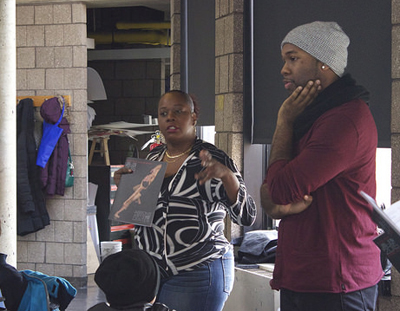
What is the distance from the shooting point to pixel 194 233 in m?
2.51

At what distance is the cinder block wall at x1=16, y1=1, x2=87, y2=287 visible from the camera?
21.4 feet

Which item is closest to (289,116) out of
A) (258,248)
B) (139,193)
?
(139,193)

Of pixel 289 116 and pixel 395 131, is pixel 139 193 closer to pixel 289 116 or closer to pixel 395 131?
pixel 289 116

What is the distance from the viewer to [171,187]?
255 cm

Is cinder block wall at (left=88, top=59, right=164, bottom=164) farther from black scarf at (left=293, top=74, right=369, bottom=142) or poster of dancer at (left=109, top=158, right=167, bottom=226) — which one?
black scarf at (left=293, top=74, right=369, bottom=142)

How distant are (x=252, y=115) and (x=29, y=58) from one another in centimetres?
314

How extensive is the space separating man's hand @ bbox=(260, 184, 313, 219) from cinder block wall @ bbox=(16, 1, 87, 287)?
4.80m

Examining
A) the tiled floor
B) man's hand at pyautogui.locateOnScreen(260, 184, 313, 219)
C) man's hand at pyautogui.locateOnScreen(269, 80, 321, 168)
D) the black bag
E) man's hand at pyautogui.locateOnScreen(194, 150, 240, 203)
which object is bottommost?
the tiled floor

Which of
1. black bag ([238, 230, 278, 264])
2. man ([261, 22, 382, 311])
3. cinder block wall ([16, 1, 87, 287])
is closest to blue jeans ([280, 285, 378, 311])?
man ([261, 22, 382, 311])

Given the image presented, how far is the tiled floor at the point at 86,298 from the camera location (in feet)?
19.2

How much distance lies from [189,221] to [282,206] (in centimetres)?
71

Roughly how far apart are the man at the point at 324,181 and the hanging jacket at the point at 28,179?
4.77 m

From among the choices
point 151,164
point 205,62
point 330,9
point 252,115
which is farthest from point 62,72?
point 151,164

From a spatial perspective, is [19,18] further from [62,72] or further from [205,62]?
[205,62]
